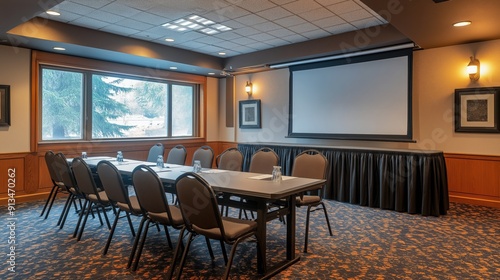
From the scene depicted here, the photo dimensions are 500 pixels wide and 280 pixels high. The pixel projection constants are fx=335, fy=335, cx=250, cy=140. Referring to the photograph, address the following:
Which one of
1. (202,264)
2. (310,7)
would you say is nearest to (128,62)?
(310,7)

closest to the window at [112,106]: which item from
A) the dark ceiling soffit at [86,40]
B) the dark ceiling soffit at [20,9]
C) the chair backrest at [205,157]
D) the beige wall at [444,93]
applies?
the dark ceiling soffit at [86,40]

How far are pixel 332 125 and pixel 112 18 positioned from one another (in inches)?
165

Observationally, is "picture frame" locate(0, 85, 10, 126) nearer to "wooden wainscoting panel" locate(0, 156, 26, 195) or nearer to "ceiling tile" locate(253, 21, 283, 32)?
"wooden wainscoting panel" locate(0, 156, 26, 195)

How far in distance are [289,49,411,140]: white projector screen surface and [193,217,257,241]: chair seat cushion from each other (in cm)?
391

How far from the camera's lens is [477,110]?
5078 mm

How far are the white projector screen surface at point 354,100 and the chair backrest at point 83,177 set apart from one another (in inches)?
171

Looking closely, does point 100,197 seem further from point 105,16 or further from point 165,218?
point 105,16

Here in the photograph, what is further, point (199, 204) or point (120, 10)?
point (120, 10)

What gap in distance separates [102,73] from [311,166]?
4760mm

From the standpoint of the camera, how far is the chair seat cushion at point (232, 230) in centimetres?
248

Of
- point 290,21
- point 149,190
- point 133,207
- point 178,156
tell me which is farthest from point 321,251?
point 290,21

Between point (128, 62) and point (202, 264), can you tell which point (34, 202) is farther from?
point (202, 264)

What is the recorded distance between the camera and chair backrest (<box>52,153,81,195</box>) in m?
3.92

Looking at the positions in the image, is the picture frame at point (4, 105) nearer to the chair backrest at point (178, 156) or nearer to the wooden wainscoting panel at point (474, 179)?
the chair backrest at point (178, 156)
